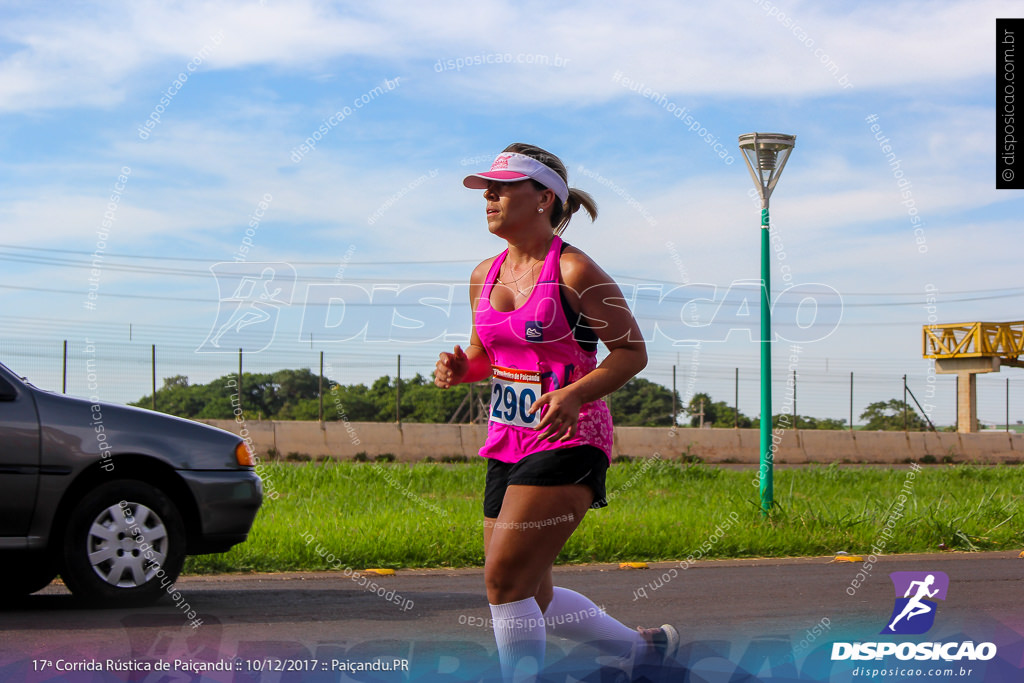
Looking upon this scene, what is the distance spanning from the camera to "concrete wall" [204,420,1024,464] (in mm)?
20531

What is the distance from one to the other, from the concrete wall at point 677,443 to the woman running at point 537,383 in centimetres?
1643

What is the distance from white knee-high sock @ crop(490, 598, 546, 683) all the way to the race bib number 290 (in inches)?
23.2

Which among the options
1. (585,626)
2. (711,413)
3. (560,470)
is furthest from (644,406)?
(560,470)

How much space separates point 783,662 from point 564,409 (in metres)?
2.26

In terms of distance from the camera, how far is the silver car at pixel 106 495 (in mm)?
6273

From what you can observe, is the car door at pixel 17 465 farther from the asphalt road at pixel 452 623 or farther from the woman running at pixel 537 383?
the woman running at pixel 537 383

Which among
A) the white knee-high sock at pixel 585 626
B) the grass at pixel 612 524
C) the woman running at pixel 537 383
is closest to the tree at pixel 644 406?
the grass at pixel 612 524

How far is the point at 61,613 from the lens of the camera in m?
6.16

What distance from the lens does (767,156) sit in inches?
424

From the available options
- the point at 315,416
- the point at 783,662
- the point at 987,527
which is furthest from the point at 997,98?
the point at 315,416

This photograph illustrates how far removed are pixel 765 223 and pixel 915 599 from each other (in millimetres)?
4319

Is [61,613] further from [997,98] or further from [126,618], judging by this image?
[997,98]

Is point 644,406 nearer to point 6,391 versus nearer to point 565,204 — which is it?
point 6,391

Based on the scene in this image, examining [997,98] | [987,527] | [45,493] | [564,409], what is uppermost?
[997,98]
